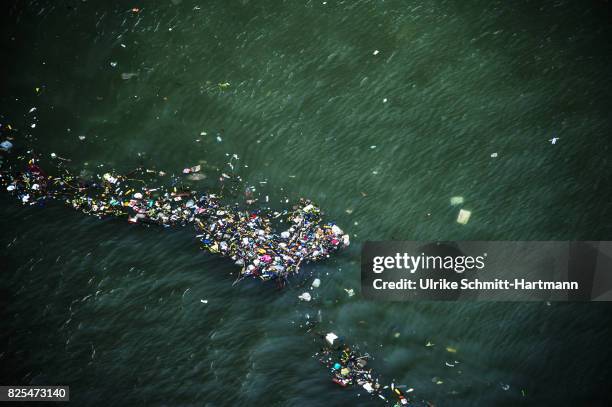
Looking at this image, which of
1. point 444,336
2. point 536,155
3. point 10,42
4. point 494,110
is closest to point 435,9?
point 494,110

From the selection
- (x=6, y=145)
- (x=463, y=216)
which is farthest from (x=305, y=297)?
(x=6, y=145)

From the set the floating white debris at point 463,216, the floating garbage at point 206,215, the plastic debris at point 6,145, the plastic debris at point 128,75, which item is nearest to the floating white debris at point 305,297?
the floating garbage at point 206,215

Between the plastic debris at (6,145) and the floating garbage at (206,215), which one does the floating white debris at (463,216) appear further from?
the plastic debris at (6,145)

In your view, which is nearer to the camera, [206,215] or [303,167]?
[206,215]

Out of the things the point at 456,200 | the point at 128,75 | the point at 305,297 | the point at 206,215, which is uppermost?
the point at 128,75

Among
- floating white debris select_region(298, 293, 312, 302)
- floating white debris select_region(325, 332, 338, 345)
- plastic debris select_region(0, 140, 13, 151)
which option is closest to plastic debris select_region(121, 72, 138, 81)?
plastic debris select_region(0, 140, 13, 151)

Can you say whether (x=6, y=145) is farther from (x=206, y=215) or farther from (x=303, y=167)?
(x=303, y=167)
